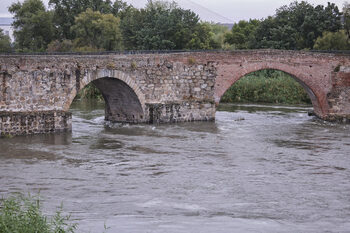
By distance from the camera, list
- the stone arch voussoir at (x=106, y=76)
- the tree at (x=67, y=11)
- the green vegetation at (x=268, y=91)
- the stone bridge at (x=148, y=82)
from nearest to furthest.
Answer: the stone bridge at (x=148, y=82), the stone arch voussoir at (x=106, y=76), the green vegetation at (x=268, y=91), the tree at (x=67, y=11)

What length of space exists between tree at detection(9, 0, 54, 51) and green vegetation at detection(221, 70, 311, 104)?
27920 millimetres

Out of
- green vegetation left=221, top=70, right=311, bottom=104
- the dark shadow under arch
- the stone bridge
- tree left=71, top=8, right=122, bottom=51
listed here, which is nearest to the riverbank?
green vegetation left=221, top=70, right=311, bottom=104

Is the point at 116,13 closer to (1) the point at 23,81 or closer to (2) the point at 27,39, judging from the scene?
(2) the point at 27,39

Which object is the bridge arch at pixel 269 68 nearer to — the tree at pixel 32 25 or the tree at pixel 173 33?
the tree at pixel 173 33

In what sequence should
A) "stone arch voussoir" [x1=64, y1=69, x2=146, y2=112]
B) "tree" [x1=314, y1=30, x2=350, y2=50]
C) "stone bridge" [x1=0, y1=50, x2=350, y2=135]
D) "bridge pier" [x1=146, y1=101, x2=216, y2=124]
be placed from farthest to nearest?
"tree" [x1=314, y1=30, x2=350, y2=50] < "bridge pier" [x1=146, y1=101, x2=216, y2=124] < "stone arch voussoir" [x1=64, y1=69, x2=146, y2=112] < "stone bridge" [x1=0, y1=50, x2=350, y2=135]

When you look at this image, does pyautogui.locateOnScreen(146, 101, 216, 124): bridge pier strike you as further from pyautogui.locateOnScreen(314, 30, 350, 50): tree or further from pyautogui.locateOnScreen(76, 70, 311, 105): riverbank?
pyautogui.locateOnScreen(314, 30, 350, 50): tree

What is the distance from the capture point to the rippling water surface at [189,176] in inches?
507

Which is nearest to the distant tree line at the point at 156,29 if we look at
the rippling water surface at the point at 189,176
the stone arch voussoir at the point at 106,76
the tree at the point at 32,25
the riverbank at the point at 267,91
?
the tree at the point at 32,25

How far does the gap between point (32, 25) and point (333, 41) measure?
34.1 meters

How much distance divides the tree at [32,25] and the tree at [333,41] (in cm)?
3101

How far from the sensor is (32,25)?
6131 cm

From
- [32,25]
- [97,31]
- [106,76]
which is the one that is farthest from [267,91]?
[32,25]

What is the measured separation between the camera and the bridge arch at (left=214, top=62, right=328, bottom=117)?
28609 mm

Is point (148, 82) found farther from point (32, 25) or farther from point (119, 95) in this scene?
point (32, 25)
